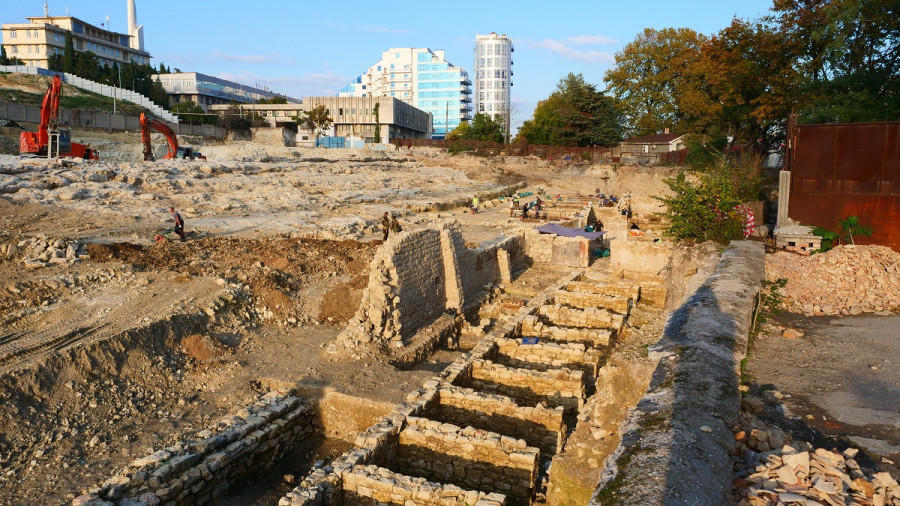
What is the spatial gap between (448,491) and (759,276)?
486 cm

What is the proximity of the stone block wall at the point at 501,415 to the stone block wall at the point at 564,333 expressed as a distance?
10.2ft

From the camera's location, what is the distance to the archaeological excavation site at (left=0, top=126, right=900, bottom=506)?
12.3 feet

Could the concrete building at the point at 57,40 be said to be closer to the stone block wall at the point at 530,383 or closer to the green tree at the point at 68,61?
the green tree at the point at 68,61

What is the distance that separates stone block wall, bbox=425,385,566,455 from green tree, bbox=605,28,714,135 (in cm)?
3450

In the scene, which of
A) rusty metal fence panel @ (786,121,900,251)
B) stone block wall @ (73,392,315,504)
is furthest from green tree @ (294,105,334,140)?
stone block wall @ (73,392,315,504)

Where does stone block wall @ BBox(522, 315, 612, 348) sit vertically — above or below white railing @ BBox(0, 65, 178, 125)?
below

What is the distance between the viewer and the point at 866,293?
22.3 feet

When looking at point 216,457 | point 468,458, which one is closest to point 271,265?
point 216,457

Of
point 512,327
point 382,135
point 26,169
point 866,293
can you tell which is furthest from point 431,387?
point 382,135

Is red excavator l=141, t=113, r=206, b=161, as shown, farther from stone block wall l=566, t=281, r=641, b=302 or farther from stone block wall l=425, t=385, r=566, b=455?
stone block wall l=425, t=385, r=566, b=455

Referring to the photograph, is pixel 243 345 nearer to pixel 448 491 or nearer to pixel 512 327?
pixel 512 327

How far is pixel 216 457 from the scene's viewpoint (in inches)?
260

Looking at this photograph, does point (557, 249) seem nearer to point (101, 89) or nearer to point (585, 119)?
point (585, 119)

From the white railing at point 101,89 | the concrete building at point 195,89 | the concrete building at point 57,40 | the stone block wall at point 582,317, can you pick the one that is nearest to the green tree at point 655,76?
the stone block wall at point 582,317
